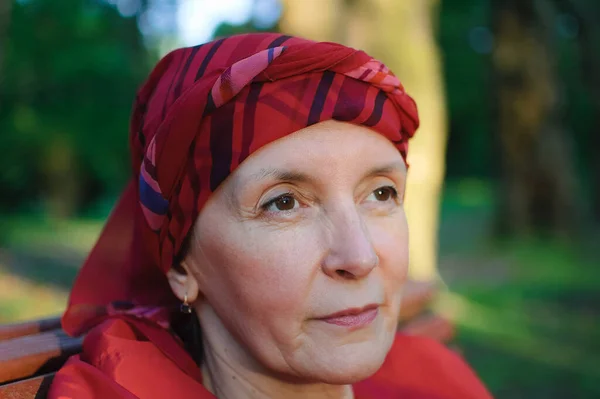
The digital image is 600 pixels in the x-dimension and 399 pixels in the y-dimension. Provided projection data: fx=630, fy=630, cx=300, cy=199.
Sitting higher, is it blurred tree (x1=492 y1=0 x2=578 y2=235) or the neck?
the neck

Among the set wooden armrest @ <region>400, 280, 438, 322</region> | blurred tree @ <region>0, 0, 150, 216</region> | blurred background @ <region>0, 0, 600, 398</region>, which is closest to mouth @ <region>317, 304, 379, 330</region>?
wooden armrest @ <region>400, 280, 438, 322</region>

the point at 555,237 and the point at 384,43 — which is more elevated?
the point at 384,43

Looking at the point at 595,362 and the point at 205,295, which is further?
the point at 595,362

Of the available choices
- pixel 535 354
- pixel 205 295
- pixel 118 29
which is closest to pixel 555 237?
pixel 535 354

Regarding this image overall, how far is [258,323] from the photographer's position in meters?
1.55

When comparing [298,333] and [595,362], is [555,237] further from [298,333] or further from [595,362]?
[298,333]

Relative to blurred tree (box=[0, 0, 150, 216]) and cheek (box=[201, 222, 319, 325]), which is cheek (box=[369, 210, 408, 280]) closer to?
cheek (box=[201, 222, 319, 325])

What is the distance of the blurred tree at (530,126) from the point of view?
41.7 feet

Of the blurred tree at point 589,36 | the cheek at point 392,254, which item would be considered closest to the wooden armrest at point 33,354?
the cheek at point 392,254

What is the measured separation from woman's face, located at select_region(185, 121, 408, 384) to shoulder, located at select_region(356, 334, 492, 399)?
60 cm

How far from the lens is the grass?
573 cm

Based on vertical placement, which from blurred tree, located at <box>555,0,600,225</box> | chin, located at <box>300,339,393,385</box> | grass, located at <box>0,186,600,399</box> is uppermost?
chin, located at <box>300,339,393,385</box>

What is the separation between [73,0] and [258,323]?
36.3ft

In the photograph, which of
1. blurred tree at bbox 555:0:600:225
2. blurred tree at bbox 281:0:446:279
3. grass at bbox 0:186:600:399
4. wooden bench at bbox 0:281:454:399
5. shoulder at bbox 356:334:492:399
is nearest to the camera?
wooden bench at bbox 0:281:454:399
